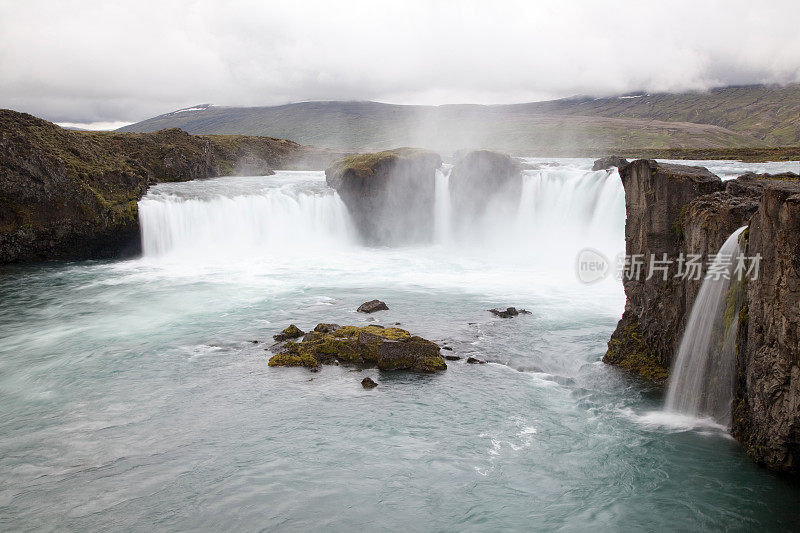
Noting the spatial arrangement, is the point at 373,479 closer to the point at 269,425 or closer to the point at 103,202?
the point at 269,425

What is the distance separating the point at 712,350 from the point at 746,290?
84.2 inches

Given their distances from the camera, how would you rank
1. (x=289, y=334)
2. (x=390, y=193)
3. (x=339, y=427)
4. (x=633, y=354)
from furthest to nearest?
(x=390, y=193), (x=289, y=334), (x=633, y=354), (x=339, y=427)

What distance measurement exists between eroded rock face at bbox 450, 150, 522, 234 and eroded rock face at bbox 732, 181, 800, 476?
37.1 metres

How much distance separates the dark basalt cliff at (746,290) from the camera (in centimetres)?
1093

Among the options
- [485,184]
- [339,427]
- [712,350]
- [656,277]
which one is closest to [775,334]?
[712,350]

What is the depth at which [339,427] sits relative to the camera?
592 inches

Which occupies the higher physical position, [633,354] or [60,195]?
[60,195]

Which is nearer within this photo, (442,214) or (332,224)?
(332,224)

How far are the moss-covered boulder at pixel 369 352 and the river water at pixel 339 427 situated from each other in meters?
0.55

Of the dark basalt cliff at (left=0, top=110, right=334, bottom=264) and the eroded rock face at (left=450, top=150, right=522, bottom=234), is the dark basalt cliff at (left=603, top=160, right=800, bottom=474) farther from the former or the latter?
the dark basalt cliff at (left=0, top=110, right=334, bottom=264)

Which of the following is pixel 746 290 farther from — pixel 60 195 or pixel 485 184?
pixel 60 195

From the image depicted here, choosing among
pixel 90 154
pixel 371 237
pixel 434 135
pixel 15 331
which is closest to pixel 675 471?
pixel 15 331

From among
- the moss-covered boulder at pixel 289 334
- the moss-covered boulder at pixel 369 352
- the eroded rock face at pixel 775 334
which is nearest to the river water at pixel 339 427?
the moss-covered boulder at pixel 369 352

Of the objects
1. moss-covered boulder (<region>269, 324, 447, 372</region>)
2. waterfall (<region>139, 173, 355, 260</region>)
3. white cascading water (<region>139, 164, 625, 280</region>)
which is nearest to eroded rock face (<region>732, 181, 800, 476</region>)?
moss-covered boulder (<region>269, 324, 447, 372</region>)
